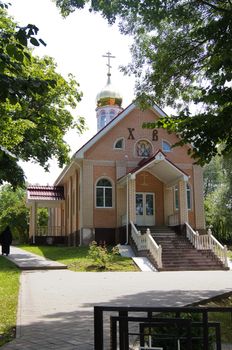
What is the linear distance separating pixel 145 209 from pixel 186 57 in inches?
696

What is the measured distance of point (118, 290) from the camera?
1248 cm

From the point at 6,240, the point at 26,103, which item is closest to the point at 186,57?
the point at 26,103

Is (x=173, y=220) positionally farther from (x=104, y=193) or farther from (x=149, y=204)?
(x=104, y=193)

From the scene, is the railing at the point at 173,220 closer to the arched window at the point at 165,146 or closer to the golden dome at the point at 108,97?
the arched window at the point at 165,146

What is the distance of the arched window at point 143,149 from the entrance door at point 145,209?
105 inches

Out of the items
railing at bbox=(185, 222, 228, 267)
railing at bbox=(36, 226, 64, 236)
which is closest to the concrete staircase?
railing at bbox=(185, 222, 228, 267)

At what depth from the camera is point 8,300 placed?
10.3 m

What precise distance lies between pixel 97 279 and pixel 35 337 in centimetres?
897

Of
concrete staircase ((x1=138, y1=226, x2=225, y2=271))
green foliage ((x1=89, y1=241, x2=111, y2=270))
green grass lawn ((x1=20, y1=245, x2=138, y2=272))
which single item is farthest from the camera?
concrete staircase ((x1=138, y1=226, x2=225, y2=271))

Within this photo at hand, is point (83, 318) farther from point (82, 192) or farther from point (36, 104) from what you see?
point (82, 192)

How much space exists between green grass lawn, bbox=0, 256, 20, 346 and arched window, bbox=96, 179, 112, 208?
422 inches

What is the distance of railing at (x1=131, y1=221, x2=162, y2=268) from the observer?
20.4 meters

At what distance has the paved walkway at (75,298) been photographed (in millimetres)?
6664

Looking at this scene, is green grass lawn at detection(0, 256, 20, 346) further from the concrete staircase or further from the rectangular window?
the rectangular window
